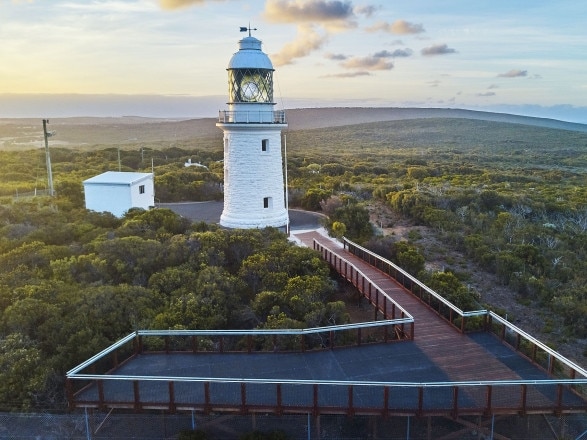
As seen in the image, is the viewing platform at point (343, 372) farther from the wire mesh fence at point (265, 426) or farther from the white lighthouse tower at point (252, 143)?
the white lighthouse tower at point (252, 143)

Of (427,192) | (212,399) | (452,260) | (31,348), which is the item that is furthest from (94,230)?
(427,192)

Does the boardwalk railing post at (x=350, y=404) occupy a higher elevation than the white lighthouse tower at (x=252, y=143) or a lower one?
lower

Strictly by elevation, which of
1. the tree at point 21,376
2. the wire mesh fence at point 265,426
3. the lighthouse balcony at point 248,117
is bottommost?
the wire mesh fence at point 265,426

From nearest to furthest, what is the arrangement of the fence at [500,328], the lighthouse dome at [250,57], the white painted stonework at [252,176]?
the fence at [500,328], the lighthouse dome at [250,57], the white painted stonework at [252,176]

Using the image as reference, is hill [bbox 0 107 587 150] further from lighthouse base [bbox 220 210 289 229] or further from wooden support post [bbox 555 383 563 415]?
wooden support post [bbox 555 383 563 415]

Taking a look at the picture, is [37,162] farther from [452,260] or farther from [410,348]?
[410,348]

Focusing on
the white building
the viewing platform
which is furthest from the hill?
the viewing platform

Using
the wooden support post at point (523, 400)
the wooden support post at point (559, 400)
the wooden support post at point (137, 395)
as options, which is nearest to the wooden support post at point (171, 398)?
the wooden support post at point (137, 395)
